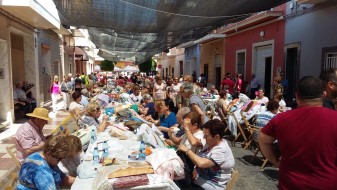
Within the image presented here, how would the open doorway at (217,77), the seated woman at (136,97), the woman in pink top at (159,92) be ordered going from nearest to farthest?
the seated woman at (136,97), the woman in pink top at (159,92), the open doorway at (217,77)

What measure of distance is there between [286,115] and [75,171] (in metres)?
2.12

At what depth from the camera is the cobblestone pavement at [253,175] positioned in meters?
4.72

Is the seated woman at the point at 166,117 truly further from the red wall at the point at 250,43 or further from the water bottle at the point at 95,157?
the red wall at the point at 250,43

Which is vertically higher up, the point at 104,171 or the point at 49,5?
the point at 49,5

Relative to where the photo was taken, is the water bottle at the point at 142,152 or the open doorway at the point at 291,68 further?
the open doorway at the point at 291,68

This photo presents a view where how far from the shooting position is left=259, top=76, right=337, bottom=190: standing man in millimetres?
2109

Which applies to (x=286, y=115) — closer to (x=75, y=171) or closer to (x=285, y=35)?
(x=75, y=171)

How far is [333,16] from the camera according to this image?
9.59 m

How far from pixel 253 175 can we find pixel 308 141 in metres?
3.26

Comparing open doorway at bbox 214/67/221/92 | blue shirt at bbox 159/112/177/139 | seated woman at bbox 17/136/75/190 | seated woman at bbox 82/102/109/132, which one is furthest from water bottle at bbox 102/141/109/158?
open doorway at bbox 214/67/221/92

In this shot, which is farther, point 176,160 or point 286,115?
point 176,160

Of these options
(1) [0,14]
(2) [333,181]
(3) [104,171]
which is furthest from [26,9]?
(2) [333,181]

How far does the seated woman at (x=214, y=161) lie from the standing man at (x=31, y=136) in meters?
1.81

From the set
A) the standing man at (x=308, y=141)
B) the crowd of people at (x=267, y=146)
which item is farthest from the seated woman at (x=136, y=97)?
the standing man at (x=308, y=141)
